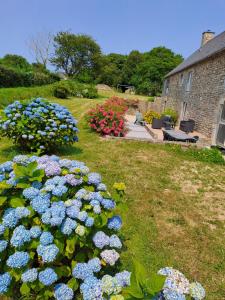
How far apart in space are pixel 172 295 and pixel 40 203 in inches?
52.3

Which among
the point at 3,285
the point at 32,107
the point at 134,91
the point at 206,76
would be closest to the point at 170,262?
the point at 3,285

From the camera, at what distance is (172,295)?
163 cm

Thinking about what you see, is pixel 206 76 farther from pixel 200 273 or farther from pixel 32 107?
pixel 200 273

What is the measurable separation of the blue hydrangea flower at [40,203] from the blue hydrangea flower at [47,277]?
51 cm

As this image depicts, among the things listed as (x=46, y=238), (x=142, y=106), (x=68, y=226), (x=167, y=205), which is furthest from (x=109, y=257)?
(x=142, y=106)

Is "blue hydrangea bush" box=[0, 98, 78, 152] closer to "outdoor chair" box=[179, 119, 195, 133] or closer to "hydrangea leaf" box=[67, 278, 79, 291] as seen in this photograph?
"hydrangea leaf" box=[67, 278, 79, 291]

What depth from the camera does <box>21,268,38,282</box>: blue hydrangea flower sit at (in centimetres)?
196

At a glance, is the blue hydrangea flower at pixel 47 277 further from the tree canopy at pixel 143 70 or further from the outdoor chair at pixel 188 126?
the tree canopy at pixel 143 70

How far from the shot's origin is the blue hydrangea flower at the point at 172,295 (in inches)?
63.6

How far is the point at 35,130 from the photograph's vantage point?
20.0ft

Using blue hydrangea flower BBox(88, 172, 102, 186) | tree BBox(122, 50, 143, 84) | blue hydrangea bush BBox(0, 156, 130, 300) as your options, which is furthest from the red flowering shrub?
tree BBox(122, 50, 143, 84)

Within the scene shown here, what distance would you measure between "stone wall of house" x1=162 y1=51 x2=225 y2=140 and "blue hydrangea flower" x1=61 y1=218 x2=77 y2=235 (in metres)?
11.0

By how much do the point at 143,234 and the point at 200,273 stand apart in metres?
1.02

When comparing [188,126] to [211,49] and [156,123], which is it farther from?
[211,49]
